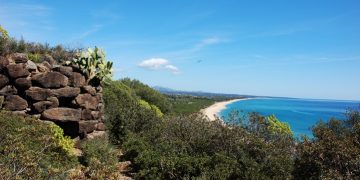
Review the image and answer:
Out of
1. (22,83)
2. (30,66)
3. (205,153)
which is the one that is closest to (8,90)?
(22,83)

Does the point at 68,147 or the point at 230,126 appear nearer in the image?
the point at 68,147

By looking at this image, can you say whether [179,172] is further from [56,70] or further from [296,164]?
[56,70]

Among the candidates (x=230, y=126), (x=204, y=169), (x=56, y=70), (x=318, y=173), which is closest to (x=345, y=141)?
(x=318, y=173)

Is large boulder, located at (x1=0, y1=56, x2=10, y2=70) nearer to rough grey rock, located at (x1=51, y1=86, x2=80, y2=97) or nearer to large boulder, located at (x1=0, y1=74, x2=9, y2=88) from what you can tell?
large boulder, located at (x1=0, y1=74, x2=9, y2=88)

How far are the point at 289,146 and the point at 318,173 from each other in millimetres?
6334

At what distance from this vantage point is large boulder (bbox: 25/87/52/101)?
1680 cm

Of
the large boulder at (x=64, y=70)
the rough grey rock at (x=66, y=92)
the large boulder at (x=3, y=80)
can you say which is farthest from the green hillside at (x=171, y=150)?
the large boulder at (x=64, y=70)

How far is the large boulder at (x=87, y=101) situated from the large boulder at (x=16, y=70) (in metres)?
2.54

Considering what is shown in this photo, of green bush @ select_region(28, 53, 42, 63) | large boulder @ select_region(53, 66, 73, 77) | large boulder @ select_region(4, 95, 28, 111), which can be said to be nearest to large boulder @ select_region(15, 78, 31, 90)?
large boulder @ select_region(4, 95, 28, 111)

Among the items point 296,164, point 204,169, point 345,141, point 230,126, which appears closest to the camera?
point 345,141

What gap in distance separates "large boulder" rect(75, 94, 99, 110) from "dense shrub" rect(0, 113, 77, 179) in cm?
236

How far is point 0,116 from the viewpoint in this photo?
14.0 metres

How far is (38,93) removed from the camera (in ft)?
55.5

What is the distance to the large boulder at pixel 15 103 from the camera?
16.4 m
